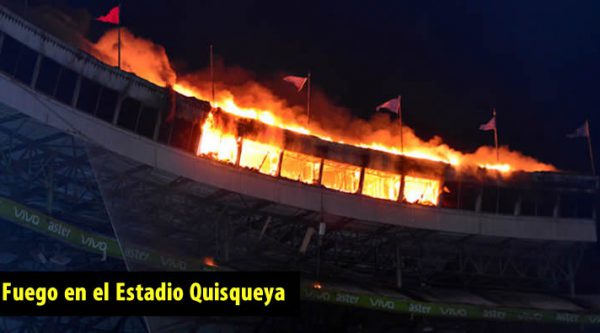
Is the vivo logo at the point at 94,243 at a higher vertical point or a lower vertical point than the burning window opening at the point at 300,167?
lower

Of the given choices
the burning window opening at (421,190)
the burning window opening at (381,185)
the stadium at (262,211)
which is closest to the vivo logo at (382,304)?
the stadium at (262,211)

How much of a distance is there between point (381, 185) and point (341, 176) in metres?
2.27

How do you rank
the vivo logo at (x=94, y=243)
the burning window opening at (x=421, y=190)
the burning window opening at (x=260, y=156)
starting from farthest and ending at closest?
the burning window opening at (x=421, y=190), the burning window opening at (x=260, y=156), the vivo logo at (x=94, y=243)

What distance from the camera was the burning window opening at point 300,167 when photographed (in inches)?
1169

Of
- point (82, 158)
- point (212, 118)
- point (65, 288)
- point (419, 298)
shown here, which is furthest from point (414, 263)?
point (65, 288)

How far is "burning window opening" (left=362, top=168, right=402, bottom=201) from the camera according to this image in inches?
1223

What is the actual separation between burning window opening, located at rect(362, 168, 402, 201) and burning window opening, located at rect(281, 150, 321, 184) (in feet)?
8.80

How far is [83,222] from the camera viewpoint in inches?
1109

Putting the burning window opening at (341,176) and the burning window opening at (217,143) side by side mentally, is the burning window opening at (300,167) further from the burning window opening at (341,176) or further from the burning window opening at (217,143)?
the burning window opening at (217,143)

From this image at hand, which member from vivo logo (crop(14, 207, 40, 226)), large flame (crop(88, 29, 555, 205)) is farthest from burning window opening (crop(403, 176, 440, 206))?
vivo logo (crop(14, 207, 40, 226))

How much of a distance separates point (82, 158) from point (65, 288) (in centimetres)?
1246

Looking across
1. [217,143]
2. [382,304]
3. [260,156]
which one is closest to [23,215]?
[217,143]

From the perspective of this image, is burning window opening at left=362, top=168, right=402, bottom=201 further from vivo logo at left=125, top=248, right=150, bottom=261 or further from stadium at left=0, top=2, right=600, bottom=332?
vivo logo at left=125, top=248, right=150, bottom=261

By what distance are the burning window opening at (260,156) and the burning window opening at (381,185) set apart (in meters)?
4.80
